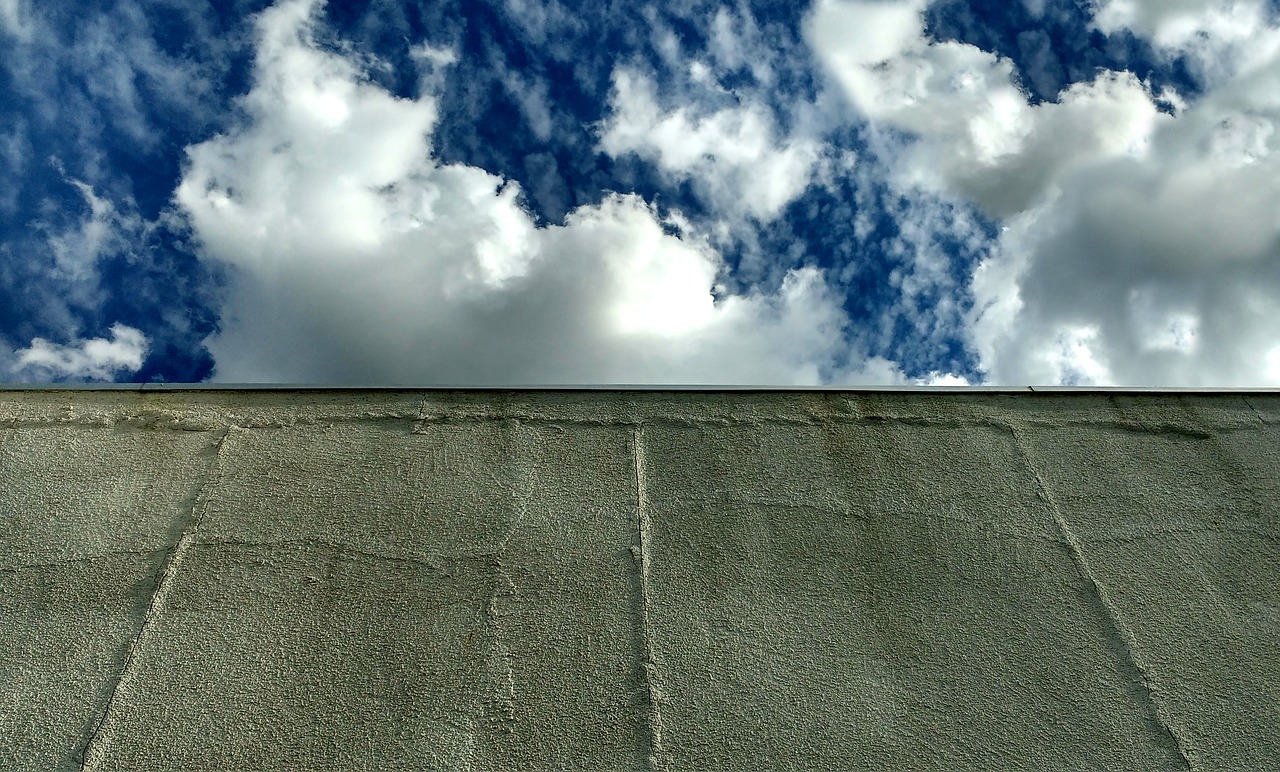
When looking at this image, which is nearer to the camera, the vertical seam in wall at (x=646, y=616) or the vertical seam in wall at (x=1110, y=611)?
the vertical seam in wall at (x=646, y=616)

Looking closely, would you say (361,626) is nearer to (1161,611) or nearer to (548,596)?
(548,596)

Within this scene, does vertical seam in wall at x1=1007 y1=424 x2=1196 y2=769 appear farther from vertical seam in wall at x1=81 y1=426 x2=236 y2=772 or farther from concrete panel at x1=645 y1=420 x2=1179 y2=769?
vertical seam in wall at x1=81 y1=426 x2=236 y2=772

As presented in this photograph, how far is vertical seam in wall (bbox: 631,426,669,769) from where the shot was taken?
327cm

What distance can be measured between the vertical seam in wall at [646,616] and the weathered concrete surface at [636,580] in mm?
13

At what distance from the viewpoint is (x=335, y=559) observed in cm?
381

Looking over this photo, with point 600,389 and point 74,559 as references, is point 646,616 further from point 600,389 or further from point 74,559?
point 74,559

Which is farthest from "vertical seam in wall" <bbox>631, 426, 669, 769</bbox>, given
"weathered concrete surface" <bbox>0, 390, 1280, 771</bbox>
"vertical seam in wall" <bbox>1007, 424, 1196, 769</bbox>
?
"vertical seam in wall" <bbox>1007, 424, 1196, 769</bbox>

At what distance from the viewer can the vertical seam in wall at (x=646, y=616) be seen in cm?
327

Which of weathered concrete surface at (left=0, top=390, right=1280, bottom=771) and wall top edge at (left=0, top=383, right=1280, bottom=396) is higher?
wall top edge at (left=0, top=383, right=1280, bottom=396)

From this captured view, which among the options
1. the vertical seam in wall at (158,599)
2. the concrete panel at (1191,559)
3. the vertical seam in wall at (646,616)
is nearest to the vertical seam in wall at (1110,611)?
the concrete panel at (1191,559)

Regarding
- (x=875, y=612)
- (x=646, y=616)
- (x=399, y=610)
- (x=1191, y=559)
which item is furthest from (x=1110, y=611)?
(x=399, y=610)

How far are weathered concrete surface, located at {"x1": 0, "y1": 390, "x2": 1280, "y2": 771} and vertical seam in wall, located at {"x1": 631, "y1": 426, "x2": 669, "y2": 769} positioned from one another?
13mm

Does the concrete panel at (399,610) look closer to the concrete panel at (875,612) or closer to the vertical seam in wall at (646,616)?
the vertical seam in wall at (646,616)

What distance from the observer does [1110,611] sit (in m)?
3.81
